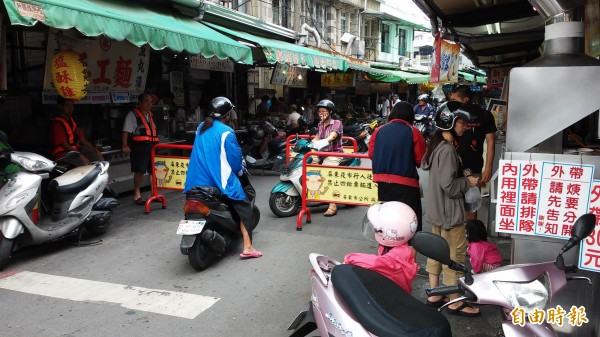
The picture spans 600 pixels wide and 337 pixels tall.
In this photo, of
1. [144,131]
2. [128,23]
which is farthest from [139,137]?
[128,23]

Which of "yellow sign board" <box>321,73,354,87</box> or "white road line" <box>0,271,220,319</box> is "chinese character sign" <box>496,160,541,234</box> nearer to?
"white road line" <box>0,271,220,319</box>

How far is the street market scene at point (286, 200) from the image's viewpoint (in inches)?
104

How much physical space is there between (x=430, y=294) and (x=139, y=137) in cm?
643

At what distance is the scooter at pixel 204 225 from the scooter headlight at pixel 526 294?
3261 mm

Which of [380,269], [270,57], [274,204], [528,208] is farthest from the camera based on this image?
[270,57]

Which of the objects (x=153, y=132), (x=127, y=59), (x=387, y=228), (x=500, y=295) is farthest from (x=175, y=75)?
(x=500, y=295)

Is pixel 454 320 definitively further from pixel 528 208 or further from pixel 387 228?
pixel 387 228

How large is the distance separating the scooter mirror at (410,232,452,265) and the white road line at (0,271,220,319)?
7.96 ft

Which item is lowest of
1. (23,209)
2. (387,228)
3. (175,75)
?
(23,209)

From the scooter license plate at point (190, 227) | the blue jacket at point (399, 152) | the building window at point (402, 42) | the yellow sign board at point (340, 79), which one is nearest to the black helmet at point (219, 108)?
the scooter license plate at point (190, 227)

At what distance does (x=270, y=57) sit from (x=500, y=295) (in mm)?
8484

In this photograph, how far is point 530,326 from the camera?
196cm

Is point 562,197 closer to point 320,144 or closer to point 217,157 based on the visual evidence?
point 217,157

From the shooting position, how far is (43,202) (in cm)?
577
